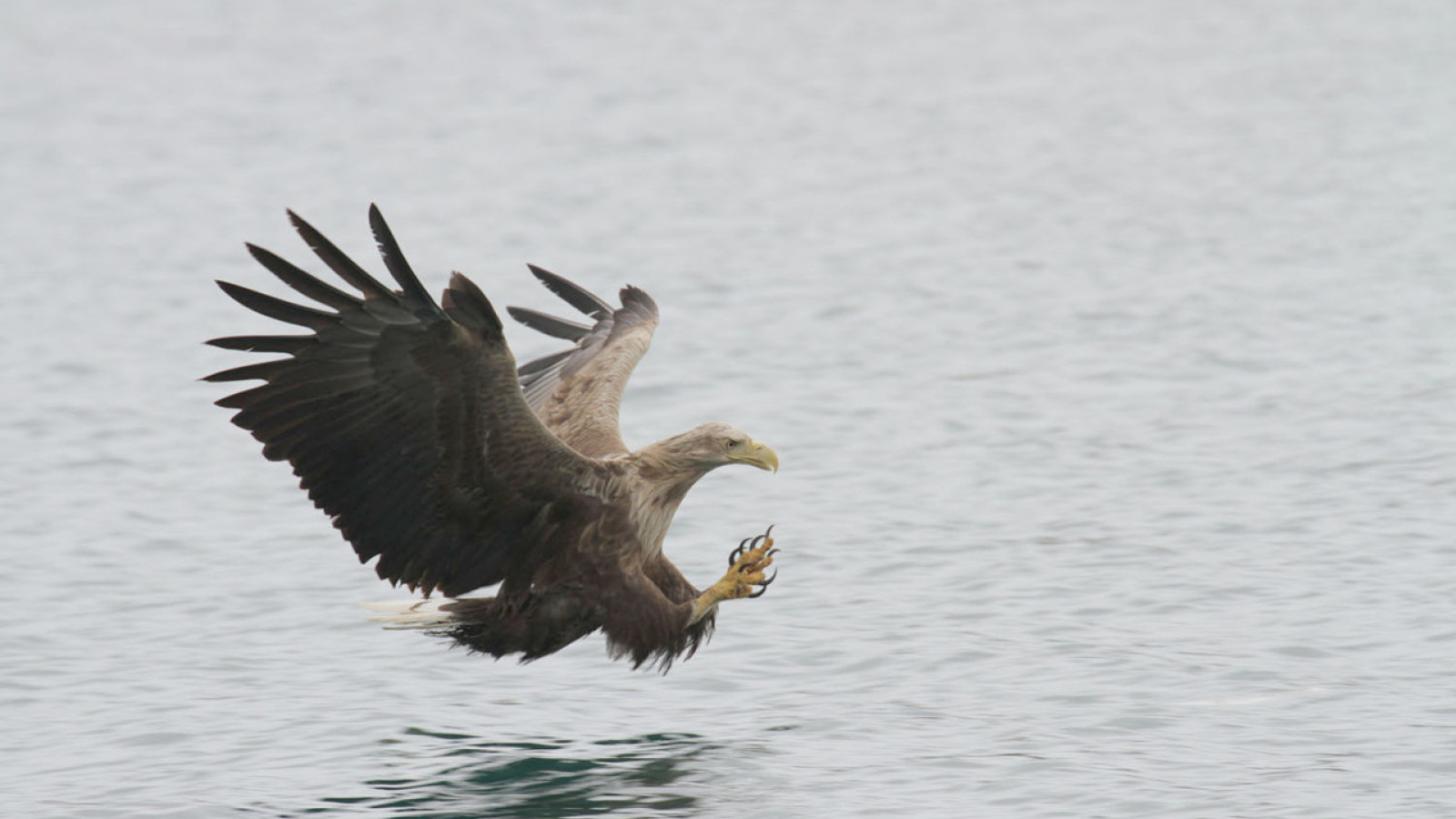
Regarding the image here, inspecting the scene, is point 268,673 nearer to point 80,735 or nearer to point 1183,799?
point 80,735

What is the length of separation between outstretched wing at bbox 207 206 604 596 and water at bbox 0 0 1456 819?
0.79 metres

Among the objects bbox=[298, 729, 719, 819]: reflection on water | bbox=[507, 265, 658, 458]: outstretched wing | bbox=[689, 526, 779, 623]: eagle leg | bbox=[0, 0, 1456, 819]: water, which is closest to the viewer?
bbox=[298, 729, 719, 819]: reflection on water

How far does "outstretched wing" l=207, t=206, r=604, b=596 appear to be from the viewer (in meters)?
6.98

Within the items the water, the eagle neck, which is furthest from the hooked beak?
the water

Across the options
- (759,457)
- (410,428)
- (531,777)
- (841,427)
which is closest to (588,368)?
→ (759,457)

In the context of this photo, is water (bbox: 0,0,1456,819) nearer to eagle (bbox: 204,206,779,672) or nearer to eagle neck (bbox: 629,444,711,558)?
eagle (bbox: 204,206,779,672)

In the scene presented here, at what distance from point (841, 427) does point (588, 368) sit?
424cm

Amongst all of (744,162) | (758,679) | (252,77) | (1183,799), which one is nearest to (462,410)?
(758,679)

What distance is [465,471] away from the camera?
7.54 meters

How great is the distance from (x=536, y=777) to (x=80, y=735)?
6.08ft

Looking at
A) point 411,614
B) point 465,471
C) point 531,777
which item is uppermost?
point 465,471

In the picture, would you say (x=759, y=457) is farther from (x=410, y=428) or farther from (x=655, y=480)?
(x=410, y=428)

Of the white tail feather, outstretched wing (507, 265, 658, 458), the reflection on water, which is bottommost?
the reflection on water

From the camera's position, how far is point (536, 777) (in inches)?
304
